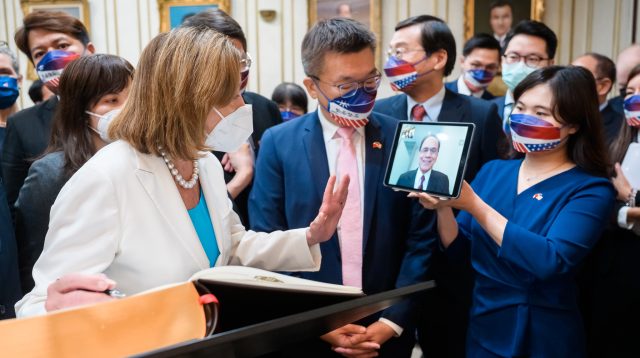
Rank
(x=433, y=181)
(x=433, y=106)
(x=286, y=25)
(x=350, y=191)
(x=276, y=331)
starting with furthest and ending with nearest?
(x=286, y=25), (x=433, y=106), (x=350, y=191), (x=433, y=181), (x=276, y=331)

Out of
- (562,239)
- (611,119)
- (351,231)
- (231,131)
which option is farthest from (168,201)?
(611,119)

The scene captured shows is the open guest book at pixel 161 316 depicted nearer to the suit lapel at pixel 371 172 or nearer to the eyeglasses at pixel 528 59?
the suit lapel at pixel 371 172

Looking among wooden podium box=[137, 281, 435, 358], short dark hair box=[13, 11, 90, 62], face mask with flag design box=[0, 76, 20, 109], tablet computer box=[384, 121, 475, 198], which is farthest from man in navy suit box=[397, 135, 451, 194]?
face mask with flag design box=[0, 76, 20, 109]

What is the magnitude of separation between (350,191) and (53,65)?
1.69 meters

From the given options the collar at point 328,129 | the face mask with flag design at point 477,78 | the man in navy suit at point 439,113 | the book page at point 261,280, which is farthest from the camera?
the face mask with flag design at point 477,78

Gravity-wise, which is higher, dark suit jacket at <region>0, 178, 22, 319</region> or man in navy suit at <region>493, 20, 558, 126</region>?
man in navy suit at <region>493, 20, 558, 126</region>

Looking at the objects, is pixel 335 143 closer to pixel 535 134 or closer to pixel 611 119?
pixel 535 134

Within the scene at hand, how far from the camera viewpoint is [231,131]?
5.56 ft

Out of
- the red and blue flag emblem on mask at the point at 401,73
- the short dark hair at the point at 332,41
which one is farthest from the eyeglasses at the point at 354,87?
the red and blue flag emblem on mask at the point at 401,73

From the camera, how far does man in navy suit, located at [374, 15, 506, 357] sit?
2.66m

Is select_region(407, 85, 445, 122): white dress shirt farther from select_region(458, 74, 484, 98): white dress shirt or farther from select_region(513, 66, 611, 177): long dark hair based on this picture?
select_region(458, 74, 484, 98): white dress shirt

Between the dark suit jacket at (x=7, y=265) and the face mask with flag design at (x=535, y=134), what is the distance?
6.34 feet

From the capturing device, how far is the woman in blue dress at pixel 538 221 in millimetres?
1928

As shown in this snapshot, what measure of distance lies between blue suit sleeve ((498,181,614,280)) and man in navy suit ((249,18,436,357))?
0.33 metres
